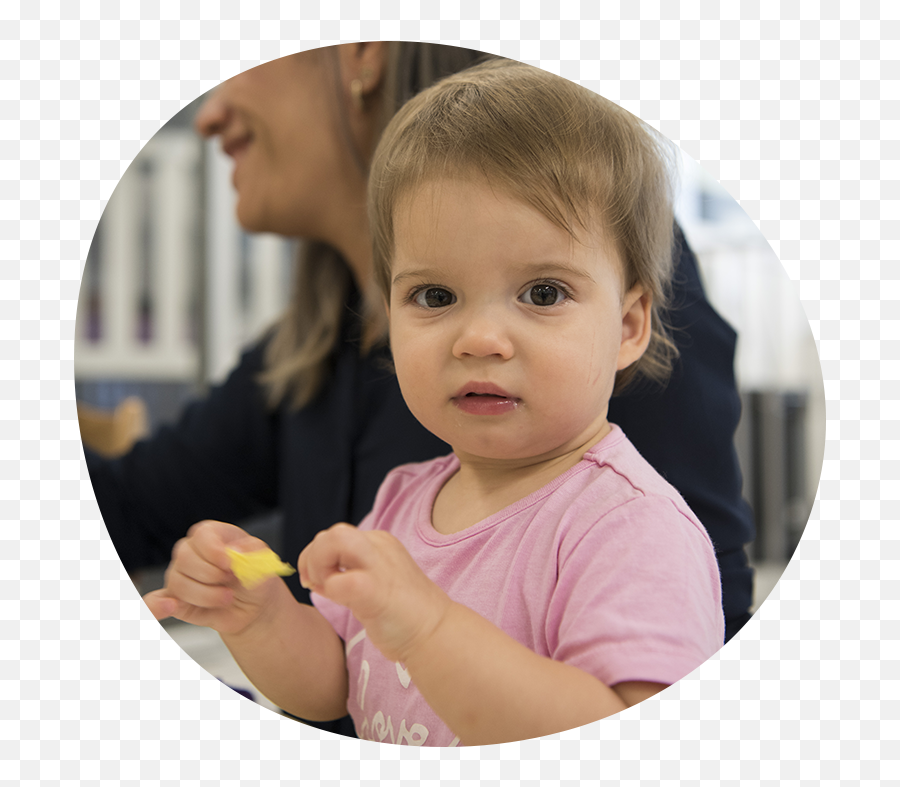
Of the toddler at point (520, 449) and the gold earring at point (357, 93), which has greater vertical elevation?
the gold earring at point (357, 93)

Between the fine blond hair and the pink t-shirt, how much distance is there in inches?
2.9

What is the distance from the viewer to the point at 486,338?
0.37 metres

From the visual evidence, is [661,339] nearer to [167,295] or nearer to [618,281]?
[618,281]

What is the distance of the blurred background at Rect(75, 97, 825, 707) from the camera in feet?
1.67

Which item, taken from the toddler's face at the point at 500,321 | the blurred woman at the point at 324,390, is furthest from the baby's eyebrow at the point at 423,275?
the blurred woman at the point at 324,390

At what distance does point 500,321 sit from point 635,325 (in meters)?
0.09

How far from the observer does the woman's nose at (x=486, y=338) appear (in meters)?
0.38

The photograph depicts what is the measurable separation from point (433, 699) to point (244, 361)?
1.67 feet

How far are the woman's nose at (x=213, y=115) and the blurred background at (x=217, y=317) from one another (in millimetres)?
16

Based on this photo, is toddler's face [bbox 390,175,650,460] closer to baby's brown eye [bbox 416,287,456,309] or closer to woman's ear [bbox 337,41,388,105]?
baby's brown eye [bbox 416,287,456,309]

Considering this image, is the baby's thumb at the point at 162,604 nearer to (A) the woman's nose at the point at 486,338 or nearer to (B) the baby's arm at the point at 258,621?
(B) the baby's arm at the point at 258,621

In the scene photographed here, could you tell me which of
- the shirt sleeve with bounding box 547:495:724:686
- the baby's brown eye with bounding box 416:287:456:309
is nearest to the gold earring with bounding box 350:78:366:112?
the baby's brown eye with bounding box 416:287:456:309

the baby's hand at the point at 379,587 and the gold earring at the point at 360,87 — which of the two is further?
the gold earring at the point at 360,87

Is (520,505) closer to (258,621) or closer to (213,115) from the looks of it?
(258,621)
